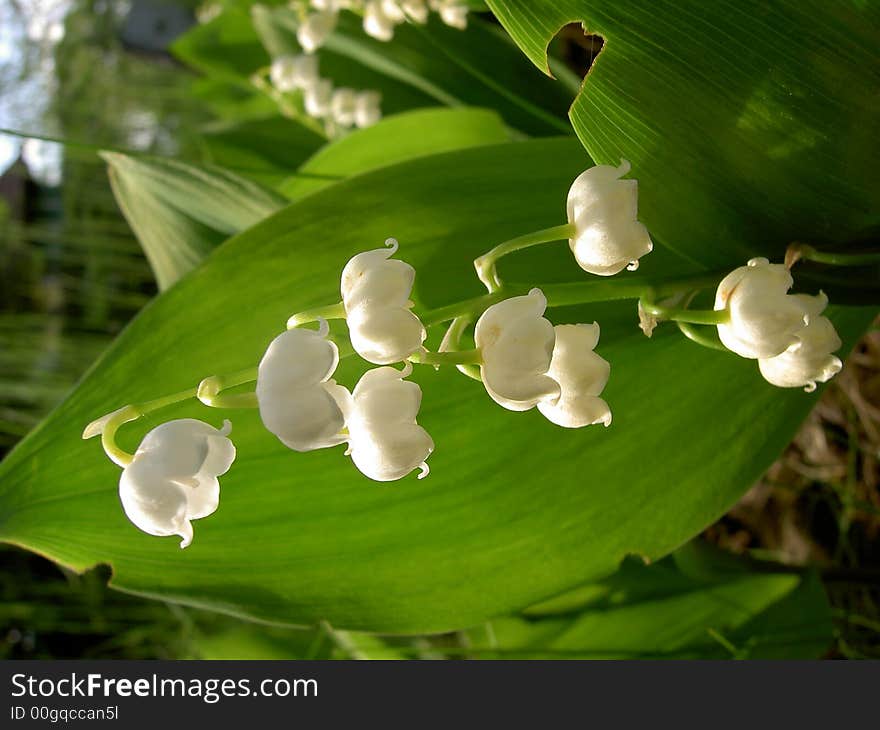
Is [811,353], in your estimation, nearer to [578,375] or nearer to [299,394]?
[578,375]

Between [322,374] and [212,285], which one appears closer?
[322,374]

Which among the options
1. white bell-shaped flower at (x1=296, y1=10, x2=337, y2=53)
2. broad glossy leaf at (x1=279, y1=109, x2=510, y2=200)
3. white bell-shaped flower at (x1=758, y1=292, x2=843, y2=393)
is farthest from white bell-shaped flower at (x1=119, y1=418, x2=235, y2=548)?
white bell-shaped flower at (x1=296, y1=10, x2=337, y2=53)

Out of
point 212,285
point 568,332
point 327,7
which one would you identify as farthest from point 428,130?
point 568,332

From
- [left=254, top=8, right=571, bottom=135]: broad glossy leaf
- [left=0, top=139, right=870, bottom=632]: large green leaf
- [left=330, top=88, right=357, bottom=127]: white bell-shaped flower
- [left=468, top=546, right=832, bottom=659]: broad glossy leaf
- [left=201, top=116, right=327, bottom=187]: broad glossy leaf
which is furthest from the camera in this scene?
[left=201, top=116, right=327, bottom=187]: broad glossy leaf

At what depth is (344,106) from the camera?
958 mm

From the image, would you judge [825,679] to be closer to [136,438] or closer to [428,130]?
[136,438]

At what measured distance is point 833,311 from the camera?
43 centimetres

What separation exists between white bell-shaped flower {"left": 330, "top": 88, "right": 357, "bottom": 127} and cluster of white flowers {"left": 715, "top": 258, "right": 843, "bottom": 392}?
0.75 m

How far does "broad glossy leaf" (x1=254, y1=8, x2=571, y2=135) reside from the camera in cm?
85

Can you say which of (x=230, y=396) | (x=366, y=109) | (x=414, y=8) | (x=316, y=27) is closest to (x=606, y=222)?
(x=230, y=396)

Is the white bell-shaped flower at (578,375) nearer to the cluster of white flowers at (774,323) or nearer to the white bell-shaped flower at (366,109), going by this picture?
the cluster of white flowers at (774,323)

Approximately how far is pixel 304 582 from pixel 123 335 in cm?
19

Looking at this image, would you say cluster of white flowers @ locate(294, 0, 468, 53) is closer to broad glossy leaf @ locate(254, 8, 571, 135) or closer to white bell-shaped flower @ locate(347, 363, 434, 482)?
broad glossy leaf @ locate(254, 8, 571, 135)

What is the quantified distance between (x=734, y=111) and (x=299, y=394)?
226 millimetres
